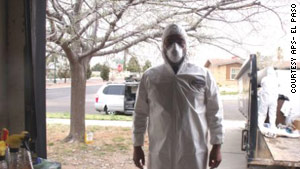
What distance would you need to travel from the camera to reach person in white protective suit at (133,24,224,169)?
4.35 feet

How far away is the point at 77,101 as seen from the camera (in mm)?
4164

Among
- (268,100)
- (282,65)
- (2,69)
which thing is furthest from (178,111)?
(282,65)

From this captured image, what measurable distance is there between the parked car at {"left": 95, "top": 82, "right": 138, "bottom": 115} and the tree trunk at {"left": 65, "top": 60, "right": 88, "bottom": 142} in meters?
2.14

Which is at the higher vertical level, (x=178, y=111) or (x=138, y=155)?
(x=178, y=111)

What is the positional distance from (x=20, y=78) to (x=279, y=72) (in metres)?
3.60

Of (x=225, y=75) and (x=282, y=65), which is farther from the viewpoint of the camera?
(x=225, y=75)

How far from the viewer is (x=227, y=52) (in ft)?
12.5

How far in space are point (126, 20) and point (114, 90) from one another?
3186 mm

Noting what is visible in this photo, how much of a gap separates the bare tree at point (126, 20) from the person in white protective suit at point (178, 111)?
2006 mm

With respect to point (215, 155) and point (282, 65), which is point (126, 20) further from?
point (215, 155)

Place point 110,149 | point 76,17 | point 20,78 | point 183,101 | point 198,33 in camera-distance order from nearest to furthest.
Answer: point 183,101, point 20,78, point 76,17, point 198,33, point 110,149

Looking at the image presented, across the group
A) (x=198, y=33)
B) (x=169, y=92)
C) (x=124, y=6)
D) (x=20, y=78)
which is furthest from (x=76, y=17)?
(x=169, y=92)

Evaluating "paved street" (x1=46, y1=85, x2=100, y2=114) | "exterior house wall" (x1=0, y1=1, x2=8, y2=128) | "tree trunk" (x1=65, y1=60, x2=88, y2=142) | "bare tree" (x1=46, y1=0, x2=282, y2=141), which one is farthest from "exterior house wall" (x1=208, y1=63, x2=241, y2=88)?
"exterior house wall" (x1=0, y1=1, x2=8, y2=128)

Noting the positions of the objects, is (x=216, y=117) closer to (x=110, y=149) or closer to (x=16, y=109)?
(x=16, y=109)
